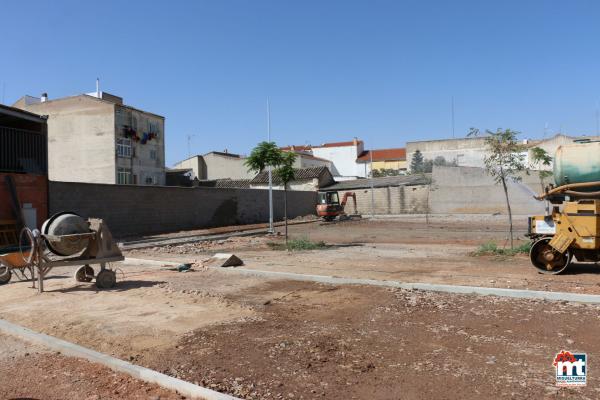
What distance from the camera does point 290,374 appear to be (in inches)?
192

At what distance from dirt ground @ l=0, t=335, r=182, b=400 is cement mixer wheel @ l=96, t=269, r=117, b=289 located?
3.90 metres

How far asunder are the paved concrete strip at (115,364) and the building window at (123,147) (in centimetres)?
4083

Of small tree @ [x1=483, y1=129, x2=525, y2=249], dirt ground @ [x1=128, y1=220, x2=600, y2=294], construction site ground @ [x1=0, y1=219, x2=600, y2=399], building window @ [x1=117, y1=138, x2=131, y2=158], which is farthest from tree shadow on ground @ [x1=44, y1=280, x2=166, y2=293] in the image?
building window @ [x1=117, y1=138, x2=131, y2=158]

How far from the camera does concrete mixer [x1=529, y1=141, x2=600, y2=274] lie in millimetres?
10242

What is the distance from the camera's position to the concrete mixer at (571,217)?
33.6 feet

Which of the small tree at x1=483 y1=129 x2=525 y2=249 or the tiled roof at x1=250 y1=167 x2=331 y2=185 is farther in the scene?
the tiled roof at x1=250 y1=167 x2=331 y2=185

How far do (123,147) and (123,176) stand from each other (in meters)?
2.71

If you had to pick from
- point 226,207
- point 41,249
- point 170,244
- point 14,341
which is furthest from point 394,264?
point 226,207

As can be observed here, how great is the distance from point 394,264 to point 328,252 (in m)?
4.06

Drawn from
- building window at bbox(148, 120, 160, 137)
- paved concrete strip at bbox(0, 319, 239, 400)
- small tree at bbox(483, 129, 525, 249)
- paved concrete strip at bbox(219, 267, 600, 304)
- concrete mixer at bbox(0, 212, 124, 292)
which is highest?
building window at bbox(148, 120, 160, 137)

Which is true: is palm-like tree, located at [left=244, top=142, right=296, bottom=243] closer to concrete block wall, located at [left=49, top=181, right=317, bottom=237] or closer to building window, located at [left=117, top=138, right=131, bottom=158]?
concrete block wall, located at [left=49, top=181, right=317, bottom=237]

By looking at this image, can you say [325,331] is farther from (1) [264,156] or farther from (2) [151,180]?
(2) [151,180]

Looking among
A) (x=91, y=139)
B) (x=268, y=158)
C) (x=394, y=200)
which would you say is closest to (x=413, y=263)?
(x=268, y=158)

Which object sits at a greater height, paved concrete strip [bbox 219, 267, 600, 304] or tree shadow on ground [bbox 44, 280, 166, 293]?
paved concrete strip [bbox 219, 267, 600, 304]
